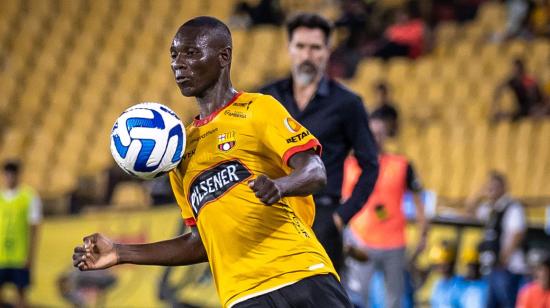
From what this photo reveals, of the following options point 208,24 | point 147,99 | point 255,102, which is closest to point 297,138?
point 255,102

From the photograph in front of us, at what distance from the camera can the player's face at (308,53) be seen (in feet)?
21.3

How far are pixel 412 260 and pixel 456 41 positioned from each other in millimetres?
8686

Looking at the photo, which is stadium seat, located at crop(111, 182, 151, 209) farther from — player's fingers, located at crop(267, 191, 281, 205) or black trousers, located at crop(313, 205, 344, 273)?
player's fingers, located at crop(267, 191, 281, 205)

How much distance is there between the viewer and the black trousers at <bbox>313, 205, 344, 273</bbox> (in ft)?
20.5

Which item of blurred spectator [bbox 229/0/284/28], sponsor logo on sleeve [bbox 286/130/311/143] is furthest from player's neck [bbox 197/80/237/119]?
blurred spectator [bbox 229/0/284/28]

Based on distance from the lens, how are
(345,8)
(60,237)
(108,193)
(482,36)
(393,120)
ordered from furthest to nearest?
(345,8), (482,36), (108,193), (60,237), (393,120)

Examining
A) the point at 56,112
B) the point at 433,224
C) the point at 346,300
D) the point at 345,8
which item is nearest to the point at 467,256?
the point at 433,224

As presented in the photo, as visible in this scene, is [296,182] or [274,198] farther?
[296,182]

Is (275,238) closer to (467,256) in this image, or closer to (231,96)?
(231,96)

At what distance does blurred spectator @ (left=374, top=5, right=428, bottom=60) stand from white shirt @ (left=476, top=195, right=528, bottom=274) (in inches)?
251

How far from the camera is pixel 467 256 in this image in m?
10.7

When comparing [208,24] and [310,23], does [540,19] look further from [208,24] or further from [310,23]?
[208,24]

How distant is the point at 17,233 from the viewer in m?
13.2

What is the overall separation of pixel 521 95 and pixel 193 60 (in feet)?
35.7
